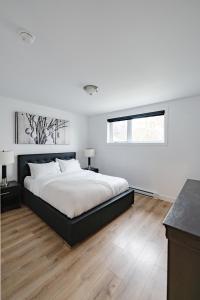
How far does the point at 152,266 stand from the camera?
151 cm

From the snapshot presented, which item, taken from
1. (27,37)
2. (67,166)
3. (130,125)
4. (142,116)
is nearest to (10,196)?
(67,166)

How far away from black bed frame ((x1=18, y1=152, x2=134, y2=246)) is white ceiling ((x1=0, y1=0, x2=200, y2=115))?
195 cm

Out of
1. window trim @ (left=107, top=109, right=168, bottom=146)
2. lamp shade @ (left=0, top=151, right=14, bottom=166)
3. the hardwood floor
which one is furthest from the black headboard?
window trim @ (left=107, top=109, right=168, bottom=146)

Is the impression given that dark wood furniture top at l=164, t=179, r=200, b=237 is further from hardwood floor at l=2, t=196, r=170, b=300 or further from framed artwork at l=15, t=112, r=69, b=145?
framed artwork at l=15, t=112, r=69, b=145

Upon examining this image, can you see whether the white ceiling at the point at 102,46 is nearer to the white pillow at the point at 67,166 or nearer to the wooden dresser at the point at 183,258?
the wooden dresser at the point at 183,258

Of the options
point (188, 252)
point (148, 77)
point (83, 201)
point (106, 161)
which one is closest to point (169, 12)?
point (148, 77)

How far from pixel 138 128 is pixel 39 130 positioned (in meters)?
2.59

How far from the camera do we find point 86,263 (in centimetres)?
154

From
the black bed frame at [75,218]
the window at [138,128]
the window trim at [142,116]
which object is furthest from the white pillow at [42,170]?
the window trim at [142,116]

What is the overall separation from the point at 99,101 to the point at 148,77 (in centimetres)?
136

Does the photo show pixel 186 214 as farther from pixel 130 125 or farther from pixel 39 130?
pixel 39 130

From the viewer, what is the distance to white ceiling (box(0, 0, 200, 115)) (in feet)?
3.35

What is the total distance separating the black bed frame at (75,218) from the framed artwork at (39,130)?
1.55ft

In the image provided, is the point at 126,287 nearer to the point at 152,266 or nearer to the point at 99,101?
the point at 152,266
